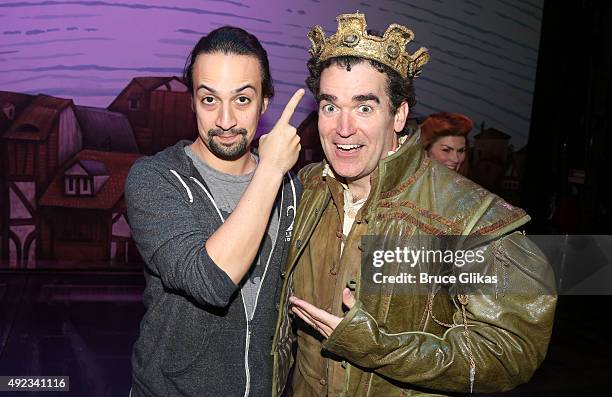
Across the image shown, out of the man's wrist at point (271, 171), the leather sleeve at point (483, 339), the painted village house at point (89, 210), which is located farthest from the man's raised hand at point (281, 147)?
the painted village house at point (89, 210)

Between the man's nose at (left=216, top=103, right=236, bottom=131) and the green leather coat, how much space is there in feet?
1.88

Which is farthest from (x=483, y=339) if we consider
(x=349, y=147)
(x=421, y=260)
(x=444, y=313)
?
(x=349, y=147)

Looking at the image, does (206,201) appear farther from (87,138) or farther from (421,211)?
(87,138)

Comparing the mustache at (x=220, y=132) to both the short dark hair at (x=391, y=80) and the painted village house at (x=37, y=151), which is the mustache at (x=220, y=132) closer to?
the short dark hair at (x=391, y=80)

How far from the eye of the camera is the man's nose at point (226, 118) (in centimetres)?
216

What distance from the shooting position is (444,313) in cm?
202

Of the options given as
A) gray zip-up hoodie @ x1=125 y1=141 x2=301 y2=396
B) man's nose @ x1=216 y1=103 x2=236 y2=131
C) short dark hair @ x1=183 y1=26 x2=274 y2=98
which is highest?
short dark hair @ x1=183 y1=26 x2=274 y2=98

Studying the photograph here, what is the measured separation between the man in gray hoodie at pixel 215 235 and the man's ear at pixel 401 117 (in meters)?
0.41

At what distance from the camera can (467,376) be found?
1884mm

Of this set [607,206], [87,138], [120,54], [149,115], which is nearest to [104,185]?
[87,138]

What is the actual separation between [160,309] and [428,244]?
Answer: 0.98 meters

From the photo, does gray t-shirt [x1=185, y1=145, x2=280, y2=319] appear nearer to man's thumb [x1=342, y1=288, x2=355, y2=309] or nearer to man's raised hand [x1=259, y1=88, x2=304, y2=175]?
man's raised hand [x1=259, y1=88, x2=304, y2=175]

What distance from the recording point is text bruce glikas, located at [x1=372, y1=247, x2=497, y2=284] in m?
1.94

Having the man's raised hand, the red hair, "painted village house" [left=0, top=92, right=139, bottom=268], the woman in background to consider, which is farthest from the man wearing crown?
"painted village house" [left=0, top=92, right=139, bottom=268]
